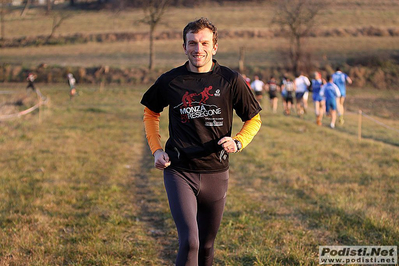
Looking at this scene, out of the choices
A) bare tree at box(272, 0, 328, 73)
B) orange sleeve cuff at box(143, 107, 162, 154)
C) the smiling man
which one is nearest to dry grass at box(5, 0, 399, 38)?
bare tree at box(272, 0, 328, 73)

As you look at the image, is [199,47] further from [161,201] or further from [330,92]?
[330,92]

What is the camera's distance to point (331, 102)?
661 inches

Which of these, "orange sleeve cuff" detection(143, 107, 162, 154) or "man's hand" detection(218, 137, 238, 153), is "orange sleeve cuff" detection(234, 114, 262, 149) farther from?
"orange sleeve cuff" detection(143, 107, 162, 154)

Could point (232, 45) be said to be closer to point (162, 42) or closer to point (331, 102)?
point (162, 42)

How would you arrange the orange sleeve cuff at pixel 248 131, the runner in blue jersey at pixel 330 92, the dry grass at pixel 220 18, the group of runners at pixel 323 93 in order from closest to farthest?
1. the orange sleeve cuff at pixel 248 131
2. the runner in blue jersey at pixel 330 92
3. the group of runners at pixel 323 93
4. the dry grass at pixel 220 18

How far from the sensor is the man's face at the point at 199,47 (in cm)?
355

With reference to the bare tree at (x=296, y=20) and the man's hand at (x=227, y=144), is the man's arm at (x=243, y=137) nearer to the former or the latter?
the man's hand at (x=227, y=144)

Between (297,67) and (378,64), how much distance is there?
834cm

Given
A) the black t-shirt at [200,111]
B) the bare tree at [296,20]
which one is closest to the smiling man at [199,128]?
the black t-shirt at [200,111]

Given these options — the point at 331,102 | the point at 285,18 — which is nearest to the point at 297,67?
the point at 285,18

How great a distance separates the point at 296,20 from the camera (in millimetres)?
44625

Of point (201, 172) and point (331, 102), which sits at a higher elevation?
point (201, 172)

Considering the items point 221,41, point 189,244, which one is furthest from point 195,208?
point 221,41

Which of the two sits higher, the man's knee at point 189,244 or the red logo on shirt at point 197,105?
the red logo on shirt at point 197,105
